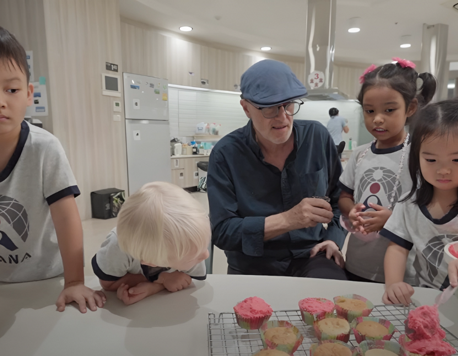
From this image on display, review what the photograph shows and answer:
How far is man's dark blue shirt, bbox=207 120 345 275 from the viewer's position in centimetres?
144

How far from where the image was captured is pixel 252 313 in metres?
0.79

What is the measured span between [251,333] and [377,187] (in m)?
0.88

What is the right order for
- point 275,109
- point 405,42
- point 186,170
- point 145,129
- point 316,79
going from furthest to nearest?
point 405,42 → point 186,170 → point 145,129 → point 316,79 → point 275,109

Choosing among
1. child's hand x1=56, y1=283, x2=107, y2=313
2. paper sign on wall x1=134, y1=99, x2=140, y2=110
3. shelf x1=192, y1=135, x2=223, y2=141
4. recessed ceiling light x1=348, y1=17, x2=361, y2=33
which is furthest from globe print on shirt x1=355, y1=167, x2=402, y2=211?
shelf x1=192, y1=135, x2=223, y2=141

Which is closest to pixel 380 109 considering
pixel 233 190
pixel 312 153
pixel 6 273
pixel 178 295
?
pixel 312 153

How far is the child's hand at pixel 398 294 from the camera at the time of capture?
910 mm

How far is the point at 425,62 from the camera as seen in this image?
603 cm

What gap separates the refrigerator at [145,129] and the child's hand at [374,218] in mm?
4350

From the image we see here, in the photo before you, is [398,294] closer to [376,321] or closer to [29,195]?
[376,321]

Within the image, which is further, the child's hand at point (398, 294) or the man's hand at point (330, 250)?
Answer: the man's hand at point (330, 250)

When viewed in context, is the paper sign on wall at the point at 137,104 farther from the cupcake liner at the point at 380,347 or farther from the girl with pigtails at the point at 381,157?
the cupcake liner at the point at 380,347

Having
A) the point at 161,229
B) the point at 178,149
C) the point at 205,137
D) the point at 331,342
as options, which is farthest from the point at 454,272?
the point at 205,137

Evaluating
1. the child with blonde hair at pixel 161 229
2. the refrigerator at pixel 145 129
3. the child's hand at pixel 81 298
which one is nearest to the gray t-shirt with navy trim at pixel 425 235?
the child with blonde hair at pixel 161 229

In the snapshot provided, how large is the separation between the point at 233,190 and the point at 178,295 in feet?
2.01
